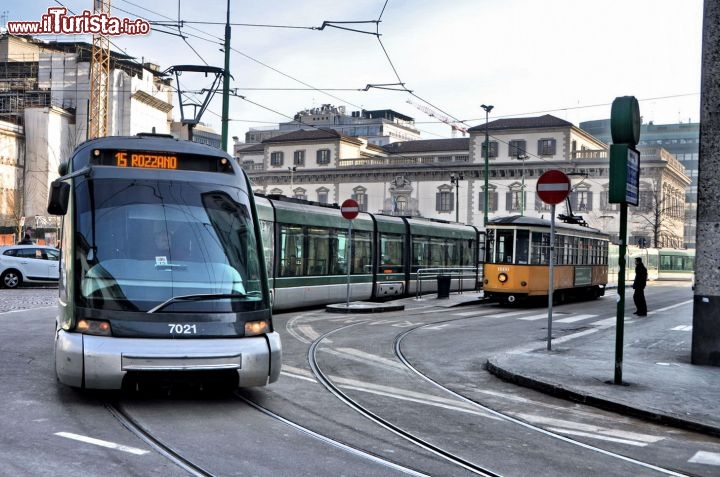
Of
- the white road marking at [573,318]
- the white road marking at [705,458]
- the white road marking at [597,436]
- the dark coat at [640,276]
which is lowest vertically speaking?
the white road marking at [705,458]

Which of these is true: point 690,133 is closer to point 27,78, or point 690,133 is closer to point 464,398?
point 27,78

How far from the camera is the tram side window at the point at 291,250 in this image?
18922 millimetres

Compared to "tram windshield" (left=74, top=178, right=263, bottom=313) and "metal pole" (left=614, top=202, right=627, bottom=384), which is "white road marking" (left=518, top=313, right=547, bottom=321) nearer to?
"metal pole" (left=614, top=202, right=627, bottom=384)

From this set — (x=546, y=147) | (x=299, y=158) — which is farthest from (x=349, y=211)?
(x=299, y=158)

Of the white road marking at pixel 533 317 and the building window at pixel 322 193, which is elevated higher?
the building window at pixel 322 193

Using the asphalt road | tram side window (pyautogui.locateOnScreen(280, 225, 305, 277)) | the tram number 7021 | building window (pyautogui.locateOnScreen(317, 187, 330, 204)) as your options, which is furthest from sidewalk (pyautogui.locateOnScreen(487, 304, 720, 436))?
building window (pyautogui.locateOnScreen(317, 187, 330, 204))

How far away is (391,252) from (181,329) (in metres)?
18.1

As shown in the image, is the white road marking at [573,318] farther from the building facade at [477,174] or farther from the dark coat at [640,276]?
the building facade at [477,174]

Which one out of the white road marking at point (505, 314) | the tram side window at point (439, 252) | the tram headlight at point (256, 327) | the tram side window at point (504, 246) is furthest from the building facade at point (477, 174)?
the tram headlight at point (256, 327)

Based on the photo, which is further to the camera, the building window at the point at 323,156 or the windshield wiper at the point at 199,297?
the building window at the point at 323,156

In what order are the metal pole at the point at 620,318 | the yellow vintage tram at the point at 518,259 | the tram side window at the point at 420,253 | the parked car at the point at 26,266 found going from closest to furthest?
the metal pole at the point at 620,318 → the yellow vintage tram at the point at 518,259 → the parked car at the point at 26,266 → the tram side window at the point at 420,253

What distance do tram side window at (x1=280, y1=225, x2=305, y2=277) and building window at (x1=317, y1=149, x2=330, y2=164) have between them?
72019 mm

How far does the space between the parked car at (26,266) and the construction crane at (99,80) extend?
43617 mm

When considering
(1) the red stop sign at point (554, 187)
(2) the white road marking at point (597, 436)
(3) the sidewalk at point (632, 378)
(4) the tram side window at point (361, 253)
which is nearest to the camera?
(2) the white road marking at point (597, 436)
